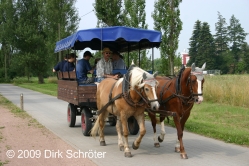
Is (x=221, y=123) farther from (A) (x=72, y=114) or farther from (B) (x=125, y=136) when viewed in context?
(B) (x=125, y=136)

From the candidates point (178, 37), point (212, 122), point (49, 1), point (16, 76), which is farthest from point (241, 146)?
point (16, 76)

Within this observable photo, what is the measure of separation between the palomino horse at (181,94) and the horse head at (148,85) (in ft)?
2.36

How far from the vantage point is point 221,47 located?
80.2 metres

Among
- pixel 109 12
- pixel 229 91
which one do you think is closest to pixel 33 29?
pixel 109 12

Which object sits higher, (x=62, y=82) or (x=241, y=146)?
(x=62, y=82)

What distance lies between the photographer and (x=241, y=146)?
317 inches

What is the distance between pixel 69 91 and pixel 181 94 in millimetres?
4140

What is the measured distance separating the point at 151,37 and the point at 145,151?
3183 mm

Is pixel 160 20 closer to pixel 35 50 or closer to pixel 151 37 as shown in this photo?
pixel 151 37

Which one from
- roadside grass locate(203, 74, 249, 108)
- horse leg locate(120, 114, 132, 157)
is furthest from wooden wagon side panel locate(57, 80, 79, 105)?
roadside grass locate(203, 74, 249, 108)

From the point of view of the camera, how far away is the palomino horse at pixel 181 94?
6.85m

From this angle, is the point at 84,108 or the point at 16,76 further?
the point at 16,76

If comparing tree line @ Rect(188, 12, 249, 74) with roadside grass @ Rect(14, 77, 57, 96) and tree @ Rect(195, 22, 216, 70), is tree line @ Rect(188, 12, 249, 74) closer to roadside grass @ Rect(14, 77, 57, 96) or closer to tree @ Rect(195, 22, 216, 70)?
tree @ Rect(195, 22, 216, 70)

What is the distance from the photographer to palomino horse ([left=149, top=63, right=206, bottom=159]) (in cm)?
685
